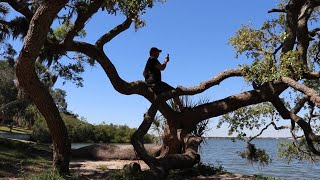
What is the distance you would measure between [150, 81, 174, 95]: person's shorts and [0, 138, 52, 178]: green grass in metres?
3.36

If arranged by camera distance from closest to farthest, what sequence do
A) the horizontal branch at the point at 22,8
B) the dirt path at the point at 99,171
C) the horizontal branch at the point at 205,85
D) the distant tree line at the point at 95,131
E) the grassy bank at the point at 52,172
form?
1. the grassy bank at the point at 52,172
2. the dirt path at the point at 99,171
3. the horizontal branch at the point at 22,8
4. the horizontal branch at the point at 205,85
5. the distant tree line at the point at 95,131

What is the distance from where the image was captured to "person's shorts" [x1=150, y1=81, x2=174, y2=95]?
10.1 meters

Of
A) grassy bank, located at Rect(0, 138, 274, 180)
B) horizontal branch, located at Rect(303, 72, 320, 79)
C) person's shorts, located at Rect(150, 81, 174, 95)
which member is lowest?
grassy bank, located at Rect(0, 138, 274, 180)

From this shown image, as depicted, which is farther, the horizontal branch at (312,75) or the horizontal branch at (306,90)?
the horizontal branch at (312,75)

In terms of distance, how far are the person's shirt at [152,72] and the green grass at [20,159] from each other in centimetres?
343

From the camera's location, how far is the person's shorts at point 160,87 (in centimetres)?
1005

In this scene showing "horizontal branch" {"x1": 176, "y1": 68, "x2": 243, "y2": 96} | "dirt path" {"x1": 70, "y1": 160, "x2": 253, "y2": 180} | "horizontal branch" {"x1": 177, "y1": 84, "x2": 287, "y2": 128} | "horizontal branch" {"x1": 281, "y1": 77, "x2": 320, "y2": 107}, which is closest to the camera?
"horizontal branch" {"x1": 281, "y1": 77, "x2": 320, "y2": 107}

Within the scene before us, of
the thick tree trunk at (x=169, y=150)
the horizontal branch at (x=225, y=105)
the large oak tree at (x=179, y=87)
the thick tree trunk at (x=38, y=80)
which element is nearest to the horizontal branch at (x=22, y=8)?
the large oak tree at (x=179, y=87)

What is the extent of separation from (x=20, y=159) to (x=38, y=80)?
4733 mm

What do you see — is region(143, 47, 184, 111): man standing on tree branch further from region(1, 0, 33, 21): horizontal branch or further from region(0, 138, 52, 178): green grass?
region(0, 138, 52, 178): green grass

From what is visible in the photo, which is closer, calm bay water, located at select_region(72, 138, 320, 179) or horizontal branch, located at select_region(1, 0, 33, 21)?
horizontal branch, located at select_region(1, 0, 33, 21)

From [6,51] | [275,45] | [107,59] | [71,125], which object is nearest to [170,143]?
[107,59]

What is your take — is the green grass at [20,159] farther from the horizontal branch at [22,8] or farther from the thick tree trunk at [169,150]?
the horizontal branch at [22,8]

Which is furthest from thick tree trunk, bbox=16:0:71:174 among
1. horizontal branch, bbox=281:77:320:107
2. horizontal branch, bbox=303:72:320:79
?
horizontal branch, bbox=303:72:320:79
